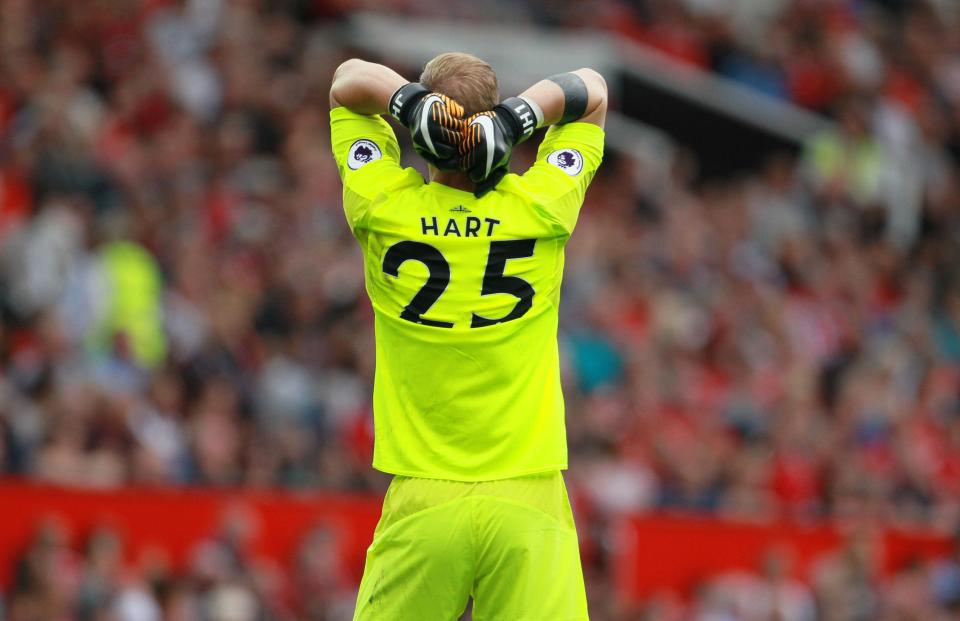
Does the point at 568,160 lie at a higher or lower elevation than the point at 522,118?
lower

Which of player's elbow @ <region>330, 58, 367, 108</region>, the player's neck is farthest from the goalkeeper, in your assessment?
player's elbow @ <region>330, 58, 367, 108</region>

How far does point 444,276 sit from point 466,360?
0.25 m

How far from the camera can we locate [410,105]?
498 centimetres

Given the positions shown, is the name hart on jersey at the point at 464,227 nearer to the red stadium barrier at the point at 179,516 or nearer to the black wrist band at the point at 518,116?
the black wrist band at the point at 518,116

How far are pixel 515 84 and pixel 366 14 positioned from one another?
5.64 ft

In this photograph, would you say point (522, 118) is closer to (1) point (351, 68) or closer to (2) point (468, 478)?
(1) point (351, 68)

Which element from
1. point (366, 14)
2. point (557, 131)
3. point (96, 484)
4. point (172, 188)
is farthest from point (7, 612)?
point (366, 14)

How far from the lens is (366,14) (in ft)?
56.6

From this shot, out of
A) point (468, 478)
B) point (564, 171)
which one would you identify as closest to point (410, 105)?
point (564, 171)

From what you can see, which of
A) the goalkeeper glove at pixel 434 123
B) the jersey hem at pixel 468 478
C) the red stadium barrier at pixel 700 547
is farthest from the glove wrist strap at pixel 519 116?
the red stadium barrier at pixel 700 547

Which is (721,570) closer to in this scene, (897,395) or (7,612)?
(897,395)

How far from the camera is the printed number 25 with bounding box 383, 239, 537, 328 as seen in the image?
5039mm

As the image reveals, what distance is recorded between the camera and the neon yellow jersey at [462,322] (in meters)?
A: 5.02

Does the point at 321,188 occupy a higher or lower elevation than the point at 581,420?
higher
